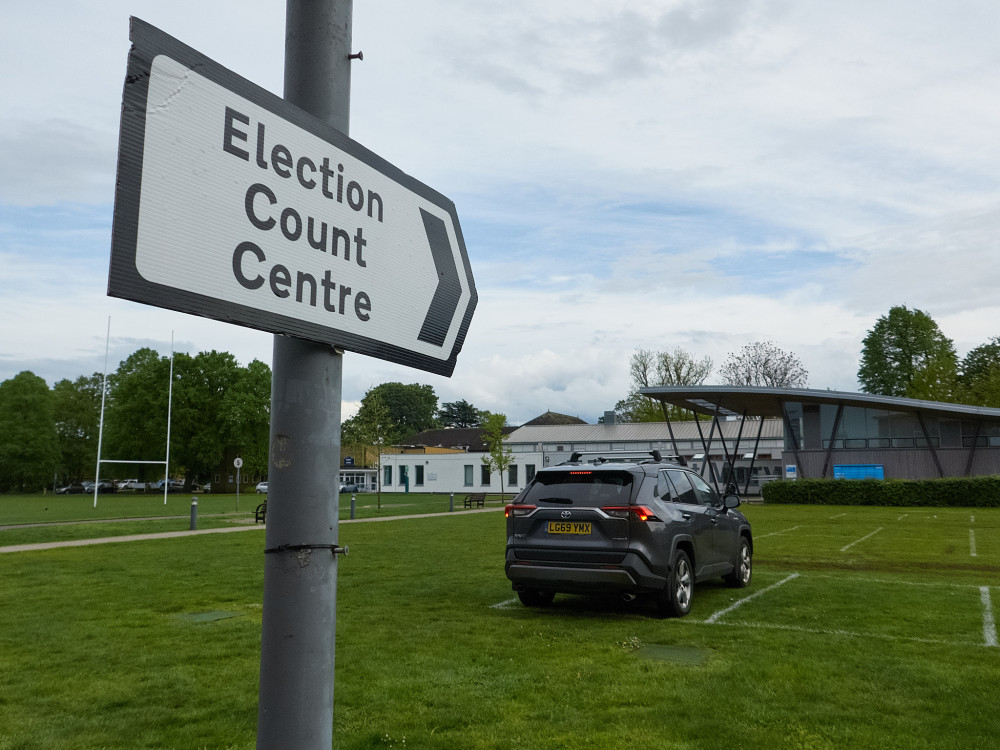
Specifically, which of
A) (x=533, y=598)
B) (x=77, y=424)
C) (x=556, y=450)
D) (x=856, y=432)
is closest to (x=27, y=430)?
(x=77, y=424)

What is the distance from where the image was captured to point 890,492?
39.3 meters

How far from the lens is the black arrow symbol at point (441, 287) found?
2347 millimetres

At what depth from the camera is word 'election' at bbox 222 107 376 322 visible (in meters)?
1.79

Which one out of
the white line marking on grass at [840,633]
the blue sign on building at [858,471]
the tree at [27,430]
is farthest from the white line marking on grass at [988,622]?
the tree at [27,430]

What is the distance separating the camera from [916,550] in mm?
17047

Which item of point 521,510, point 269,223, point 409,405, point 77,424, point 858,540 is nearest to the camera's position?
point 269,223

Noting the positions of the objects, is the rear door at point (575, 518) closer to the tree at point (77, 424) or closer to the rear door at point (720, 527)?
the rear door at point (720, 527)

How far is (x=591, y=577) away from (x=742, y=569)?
3834mm

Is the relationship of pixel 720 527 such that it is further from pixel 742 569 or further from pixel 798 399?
pixel 798 399

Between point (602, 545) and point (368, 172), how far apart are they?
725 cm

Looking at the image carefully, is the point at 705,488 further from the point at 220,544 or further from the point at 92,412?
the point at 92,412

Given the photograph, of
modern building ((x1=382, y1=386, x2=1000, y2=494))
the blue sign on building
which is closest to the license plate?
modern building ((x1=382, y1=386, x2=1000, y2=494))

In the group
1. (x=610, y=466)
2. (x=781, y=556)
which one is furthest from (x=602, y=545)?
(x=781, y=556)

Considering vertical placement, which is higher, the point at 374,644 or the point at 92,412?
the point at 92,412
